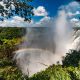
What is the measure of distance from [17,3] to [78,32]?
22601 mm

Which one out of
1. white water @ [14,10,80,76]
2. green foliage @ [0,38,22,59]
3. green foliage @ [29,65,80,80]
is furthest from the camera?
green foliage @ [0,38,22,59]

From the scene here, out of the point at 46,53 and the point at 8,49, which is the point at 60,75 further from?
the point at 8,49

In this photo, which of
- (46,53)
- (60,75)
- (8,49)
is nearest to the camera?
(60,75)

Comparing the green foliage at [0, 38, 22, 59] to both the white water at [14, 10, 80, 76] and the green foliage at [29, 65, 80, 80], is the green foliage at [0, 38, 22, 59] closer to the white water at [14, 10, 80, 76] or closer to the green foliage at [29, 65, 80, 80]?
the white water at [14, 10, 80, 76]

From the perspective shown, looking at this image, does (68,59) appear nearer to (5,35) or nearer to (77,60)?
(77,60)

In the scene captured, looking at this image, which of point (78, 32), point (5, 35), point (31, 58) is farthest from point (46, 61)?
point (5, 35)

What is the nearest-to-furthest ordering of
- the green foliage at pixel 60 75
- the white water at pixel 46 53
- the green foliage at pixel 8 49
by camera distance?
the green foliage at pixel 60 75
the white water at pixel 46 53
the green foliage at pixel 8 49

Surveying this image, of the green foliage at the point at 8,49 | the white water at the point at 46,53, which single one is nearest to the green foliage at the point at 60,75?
the white water at the point at 46,53

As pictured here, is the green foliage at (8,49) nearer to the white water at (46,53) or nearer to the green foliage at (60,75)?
the white water at (46,53)

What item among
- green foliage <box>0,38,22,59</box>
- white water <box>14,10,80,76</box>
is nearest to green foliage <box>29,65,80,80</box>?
white water <box>14,10,80,76</box>

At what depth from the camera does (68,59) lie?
43.7 ft

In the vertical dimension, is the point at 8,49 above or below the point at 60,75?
below

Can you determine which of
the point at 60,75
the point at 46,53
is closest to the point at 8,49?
the point at 46,53

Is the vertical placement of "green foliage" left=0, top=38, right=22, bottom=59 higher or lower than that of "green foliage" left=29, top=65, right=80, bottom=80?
lower
